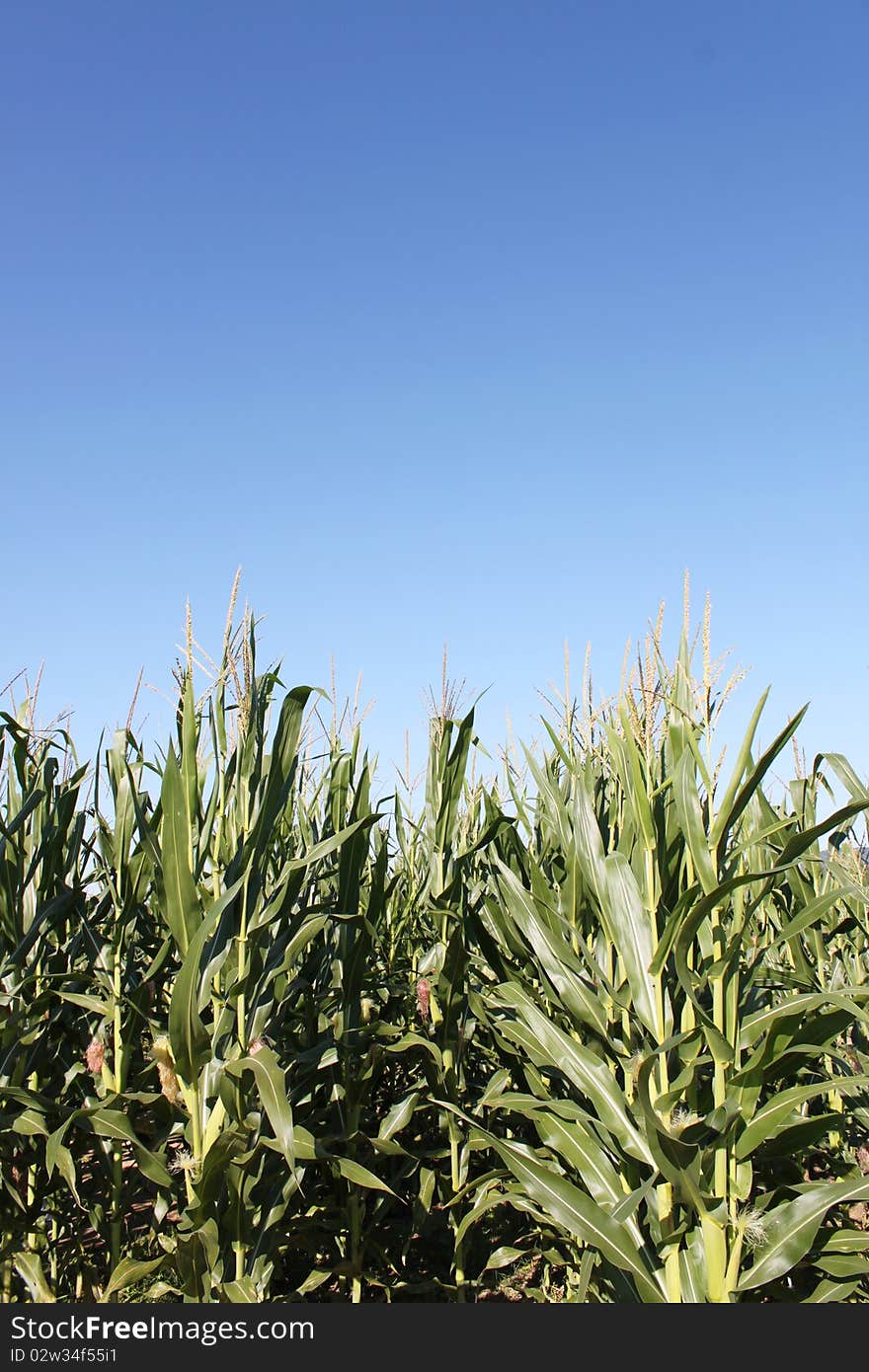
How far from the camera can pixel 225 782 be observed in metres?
3.13

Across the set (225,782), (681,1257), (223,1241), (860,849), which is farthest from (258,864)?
(860,849)

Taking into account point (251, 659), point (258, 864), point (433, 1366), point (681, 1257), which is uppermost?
point (251, 659)

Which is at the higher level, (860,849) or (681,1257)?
(860,849)

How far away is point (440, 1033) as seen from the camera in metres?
3.85

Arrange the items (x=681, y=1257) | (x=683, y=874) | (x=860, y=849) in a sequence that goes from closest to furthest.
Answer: (x=681, y=1257) < (x=683, y=874) < (x=860, y=849)

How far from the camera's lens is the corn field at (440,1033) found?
8.33 feet

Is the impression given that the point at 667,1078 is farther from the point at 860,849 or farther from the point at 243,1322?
the point at 860,849

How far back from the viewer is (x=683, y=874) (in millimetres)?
2939

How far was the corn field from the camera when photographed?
2.54 m

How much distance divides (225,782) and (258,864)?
1.05ft

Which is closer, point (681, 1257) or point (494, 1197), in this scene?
point (681, 1257)

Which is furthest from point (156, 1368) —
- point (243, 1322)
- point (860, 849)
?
point (860, 849)

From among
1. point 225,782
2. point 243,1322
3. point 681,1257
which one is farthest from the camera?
point 225,782

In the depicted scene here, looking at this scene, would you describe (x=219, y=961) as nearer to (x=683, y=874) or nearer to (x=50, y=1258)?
(x=683, y=874)
